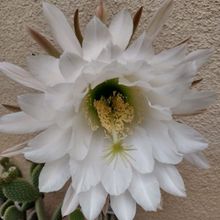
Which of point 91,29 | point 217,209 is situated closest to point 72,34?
point 91,29

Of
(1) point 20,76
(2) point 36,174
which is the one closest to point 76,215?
(2) point 36,174

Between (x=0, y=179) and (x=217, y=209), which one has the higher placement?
(x=0, y=179)

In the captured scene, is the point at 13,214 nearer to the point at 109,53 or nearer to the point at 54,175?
the point at 54,175

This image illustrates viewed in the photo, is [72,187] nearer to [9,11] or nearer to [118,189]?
[118,189]

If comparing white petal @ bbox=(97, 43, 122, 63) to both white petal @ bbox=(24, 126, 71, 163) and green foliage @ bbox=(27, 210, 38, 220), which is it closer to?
white petal @ bbox=(24, 126, 71, 163)

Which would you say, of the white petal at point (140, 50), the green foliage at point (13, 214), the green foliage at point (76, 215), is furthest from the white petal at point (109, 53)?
the green foliage at point (13, 214)

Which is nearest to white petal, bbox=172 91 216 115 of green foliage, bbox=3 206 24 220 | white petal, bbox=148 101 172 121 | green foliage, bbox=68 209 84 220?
white petal, bbox=148 101 172 121
